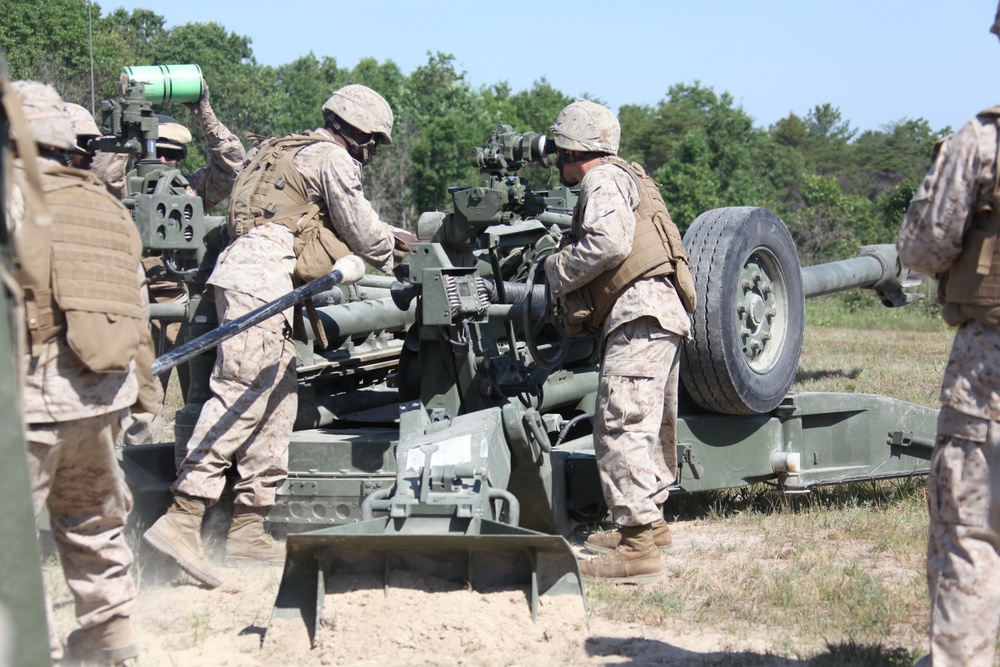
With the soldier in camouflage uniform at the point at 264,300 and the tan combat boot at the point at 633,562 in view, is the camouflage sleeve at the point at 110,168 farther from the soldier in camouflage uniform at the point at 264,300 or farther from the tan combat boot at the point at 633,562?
the tan combat boot at the point at 633,562

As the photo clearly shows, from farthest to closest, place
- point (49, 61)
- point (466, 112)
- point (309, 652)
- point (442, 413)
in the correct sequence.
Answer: point (466, 112), point (49, 61), point (442, 413), point (309, 652)

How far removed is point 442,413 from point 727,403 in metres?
1.55

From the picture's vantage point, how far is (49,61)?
1959 centimetres

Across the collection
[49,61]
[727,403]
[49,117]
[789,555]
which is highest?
[49,61]

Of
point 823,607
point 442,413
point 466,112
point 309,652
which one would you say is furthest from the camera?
point 466,112

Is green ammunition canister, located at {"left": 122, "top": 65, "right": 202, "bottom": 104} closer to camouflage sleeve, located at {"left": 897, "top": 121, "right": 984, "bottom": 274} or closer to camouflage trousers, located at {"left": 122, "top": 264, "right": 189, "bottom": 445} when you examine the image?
camouflage trousers, located at {"left": 122, "top": 264, "right": 189, "bottom": 445}

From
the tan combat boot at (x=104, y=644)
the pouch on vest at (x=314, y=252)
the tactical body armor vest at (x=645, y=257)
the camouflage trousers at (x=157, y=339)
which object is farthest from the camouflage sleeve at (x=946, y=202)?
the camouflage trousers at (x=157, y=339)

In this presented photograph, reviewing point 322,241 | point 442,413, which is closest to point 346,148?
point 322,241

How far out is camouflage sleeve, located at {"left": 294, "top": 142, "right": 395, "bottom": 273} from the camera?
5699mm

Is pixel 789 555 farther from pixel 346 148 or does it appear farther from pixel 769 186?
pixel 769 186

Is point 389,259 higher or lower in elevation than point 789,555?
higher

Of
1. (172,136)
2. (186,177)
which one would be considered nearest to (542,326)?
(186,177)

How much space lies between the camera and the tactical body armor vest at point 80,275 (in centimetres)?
368

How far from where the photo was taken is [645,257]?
5418 millimetres
